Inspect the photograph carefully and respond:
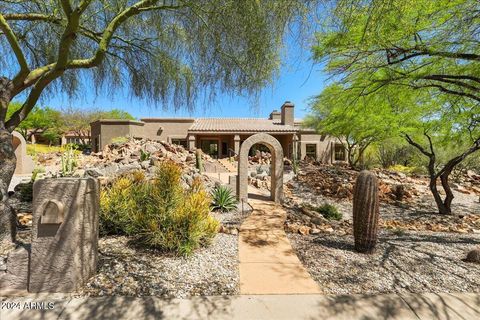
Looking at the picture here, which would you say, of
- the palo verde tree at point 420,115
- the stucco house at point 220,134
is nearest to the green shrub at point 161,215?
the palo verde tree at point 420,115

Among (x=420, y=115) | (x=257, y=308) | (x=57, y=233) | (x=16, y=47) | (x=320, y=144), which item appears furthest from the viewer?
(x=320, y=144)

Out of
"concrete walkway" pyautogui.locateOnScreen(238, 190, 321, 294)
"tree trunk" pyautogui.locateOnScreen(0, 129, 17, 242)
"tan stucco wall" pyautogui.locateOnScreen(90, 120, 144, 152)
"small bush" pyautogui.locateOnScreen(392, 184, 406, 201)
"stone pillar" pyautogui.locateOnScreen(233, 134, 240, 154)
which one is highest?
"tan stucco wall" pyautogui.locateOnScreen(90, 120, 144, 152)

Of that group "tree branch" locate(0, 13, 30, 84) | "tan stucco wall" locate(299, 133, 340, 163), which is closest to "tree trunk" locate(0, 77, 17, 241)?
"tree branch" locate(0, 13, 30, 84)

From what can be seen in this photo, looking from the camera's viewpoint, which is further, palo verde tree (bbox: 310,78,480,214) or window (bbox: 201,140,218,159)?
window (bbox: 201,140,218,159)

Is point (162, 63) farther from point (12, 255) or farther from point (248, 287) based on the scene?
point (248, 287)

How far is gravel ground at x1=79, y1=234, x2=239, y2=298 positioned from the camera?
344cm

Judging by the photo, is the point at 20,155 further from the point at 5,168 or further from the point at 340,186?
the point at 340,186

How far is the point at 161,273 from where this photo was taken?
3.81m

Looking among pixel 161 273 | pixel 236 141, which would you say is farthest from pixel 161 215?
pixel 236 141

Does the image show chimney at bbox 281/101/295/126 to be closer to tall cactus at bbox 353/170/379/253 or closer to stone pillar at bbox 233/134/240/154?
stone pillar at bbox 233/134/240/154

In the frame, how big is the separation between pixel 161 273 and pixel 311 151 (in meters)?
23.3

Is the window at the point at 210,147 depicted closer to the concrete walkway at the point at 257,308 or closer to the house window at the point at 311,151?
the house window at the point at 311,151

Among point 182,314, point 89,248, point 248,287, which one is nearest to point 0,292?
point 89,248

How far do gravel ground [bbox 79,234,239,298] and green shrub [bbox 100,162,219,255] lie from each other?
0.25 m
